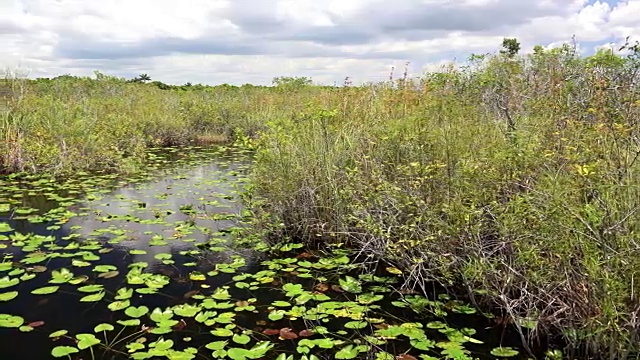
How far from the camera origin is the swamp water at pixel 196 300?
2896 mm

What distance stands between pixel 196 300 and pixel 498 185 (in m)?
2.38

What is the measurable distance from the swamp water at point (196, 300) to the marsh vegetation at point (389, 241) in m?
0.02

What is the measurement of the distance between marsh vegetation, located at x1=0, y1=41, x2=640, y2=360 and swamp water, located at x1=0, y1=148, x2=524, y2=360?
18mm

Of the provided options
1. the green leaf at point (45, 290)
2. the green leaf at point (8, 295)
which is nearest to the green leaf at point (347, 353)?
the green leaf at point (45, 290)

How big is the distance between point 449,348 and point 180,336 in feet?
5.55

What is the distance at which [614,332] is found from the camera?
2484mm

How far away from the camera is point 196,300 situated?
3535 mm

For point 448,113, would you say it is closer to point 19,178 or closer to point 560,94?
point 560,94

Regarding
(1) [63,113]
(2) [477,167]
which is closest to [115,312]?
(2) [477,167]

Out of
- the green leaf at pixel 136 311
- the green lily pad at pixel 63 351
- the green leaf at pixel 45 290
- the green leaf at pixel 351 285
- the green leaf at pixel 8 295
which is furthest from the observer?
the green leaf at pixel 351 285

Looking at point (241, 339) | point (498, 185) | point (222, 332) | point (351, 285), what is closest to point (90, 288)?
point (222, 332)

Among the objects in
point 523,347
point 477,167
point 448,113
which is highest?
point 448,113

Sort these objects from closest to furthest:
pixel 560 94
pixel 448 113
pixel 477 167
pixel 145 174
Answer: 1. pixel 477 167
2. pixel 560 94
3. pixel 448 113
4. pixel 145 174

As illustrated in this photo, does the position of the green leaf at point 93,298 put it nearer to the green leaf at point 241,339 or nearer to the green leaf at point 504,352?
the green leaf at point 241,339
